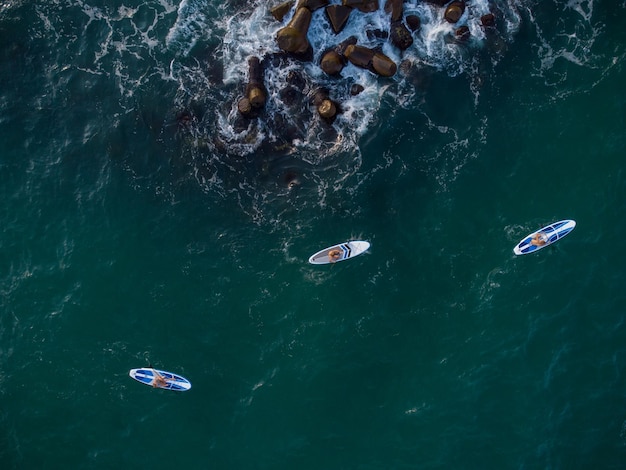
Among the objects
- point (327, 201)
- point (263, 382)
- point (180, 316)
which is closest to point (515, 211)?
point (327, 201)

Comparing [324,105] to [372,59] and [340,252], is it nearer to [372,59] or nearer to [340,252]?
[372,59]

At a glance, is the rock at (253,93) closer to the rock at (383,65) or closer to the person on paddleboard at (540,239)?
the rock at (383,65)

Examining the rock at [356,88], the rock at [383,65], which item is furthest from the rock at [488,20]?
the rock at [356,88]

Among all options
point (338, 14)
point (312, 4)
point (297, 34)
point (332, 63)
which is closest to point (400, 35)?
point (338, 14)

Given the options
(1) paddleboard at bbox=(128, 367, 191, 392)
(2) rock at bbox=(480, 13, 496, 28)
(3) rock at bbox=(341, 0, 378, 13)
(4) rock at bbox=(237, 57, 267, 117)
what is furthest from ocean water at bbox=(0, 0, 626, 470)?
(4) rock at bbox=(237, 57, 267, 117)

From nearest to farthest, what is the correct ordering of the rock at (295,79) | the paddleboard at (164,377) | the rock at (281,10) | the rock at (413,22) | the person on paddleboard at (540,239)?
the person on paddleboard at (540,239) < the paddleboard at (164,377) < the rock at (281,10) < the rock at (413,22) < the rock at (295,79)

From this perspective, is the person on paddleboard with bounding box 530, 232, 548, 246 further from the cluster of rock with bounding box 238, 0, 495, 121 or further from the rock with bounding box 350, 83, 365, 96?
the rock with bounding box 350, 83, 365, 96

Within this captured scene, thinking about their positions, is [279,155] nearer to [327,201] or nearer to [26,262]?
[327,201]
